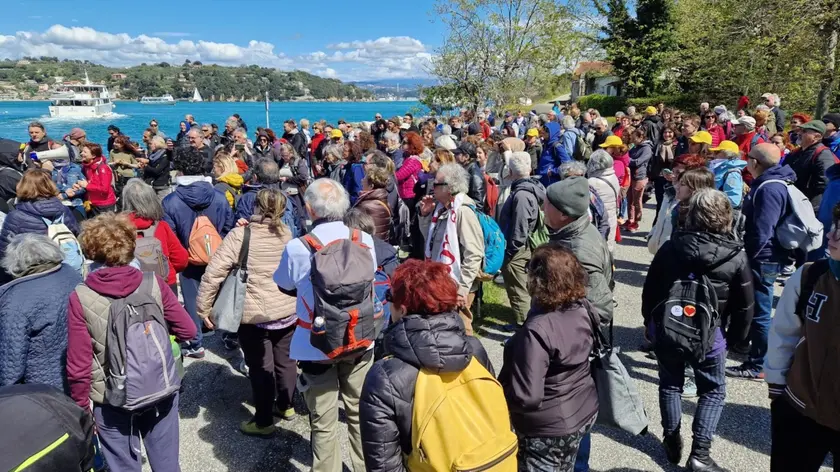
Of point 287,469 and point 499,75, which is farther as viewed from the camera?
point 499,75

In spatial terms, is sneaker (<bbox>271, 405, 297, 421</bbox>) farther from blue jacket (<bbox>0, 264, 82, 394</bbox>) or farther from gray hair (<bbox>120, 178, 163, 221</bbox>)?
gray hair (<bbox>120, 178, 163, 221</bbox>)

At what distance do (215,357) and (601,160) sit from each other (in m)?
4.54

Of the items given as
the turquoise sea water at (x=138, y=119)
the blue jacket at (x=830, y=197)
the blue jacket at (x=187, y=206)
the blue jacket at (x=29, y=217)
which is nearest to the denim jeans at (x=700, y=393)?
the blue jacket at (x=830, y=197)

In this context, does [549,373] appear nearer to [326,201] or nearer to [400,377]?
[400,377]

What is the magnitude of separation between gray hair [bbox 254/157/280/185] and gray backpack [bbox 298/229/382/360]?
2.22m

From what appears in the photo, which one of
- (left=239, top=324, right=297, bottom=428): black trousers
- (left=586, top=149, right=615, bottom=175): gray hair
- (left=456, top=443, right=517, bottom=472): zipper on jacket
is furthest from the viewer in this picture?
(left=586, top=149, right=615, bottom=175): gray hair

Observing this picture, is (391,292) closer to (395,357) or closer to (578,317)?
(395,357)

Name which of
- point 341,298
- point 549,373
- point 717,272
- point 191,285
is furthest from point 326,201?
point 191,285

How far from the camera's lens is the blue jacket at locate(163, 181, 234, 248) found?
15.0 feet

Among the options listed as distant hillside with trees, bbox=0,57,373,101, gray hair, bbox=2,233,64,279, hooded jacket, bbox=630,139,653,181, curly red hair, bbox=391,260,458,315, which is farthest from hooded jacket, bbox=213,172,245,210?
distant hillside with trees, bbox=0,57,373,101

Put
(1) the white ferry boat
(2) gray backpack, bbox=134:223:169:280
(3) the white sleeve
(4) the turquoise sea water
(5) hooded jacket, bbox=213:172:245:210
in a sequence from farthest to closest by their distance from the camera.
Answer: (1) the white ferry boat → (4) the turquoise sea water → (5) hooded jacket, bbox=213:172:245:210 → (2) gray backpack, bbox=134:223:169:280 → (3) the white sleeve

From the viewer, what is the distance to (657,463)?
3.26 meters

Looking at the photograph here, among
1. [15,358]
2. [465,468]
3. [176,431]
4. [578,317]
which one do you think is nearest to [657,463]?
[578,317]

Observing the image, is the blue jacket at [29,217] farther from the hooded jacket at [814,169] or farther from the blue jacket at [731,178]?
the hooded jacket at [814,169]
